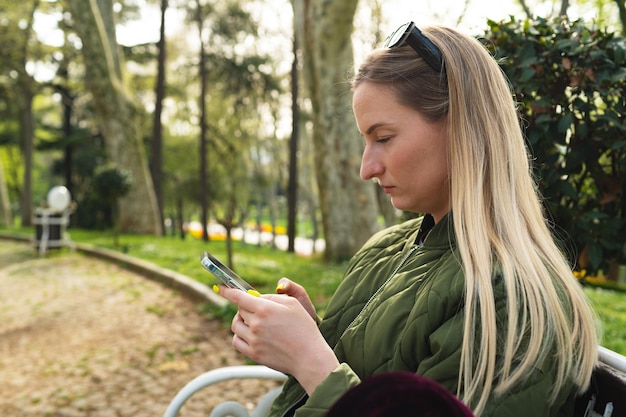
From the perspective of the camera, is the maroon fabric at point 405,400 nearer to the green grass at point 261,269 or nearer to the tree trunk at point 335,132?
the green grass at point 261,269

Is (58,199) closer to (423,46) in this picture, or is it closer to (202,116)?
(202,116)

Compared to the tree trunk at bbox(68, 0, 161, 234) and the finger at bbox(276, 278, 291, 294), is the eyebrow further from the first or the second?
the tree trunk at bbox(68, 0, 161, 234)

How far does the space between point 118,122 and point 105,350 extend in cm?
1137

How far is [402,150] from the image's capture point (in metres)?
1.37

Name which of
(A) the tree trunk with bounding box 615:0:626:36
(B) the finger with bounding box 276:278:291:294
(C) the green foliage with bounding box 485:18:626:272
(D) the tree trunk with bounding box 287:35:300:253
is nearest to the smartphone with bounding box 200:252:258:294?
(B) the finger with bounding box 276:278:291:294

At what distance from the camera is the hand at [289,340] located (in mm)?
1223

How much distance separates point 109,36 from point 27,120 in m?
7.07

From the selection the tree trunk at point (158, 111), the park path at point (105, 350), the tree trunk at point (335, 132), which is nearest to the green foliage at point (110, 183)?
the park path at point (105, 350)

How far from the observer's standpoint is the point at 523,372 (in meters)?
1.10

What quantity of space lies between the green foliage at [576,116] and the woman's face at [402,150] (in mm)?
920

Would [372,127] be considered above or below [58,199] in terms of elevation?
above

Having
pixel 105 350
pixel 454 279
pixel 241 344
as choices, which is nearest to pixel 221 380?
pixel 241 344

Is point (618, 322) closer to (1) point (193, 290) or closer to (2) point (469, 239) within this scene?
(1) point (193, 290)

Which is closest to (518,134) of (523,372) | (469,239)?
(469,239)
